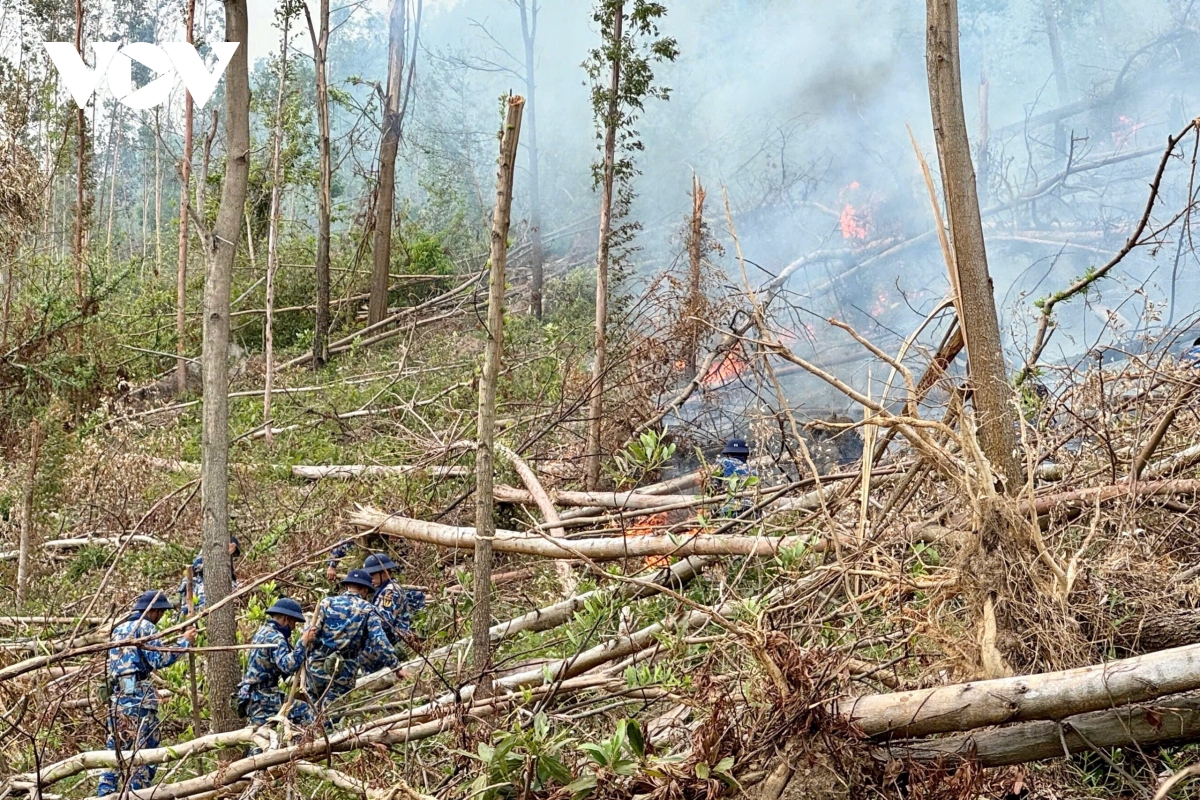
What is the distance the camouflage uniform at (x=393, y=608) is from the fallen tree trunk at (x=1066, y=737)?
3906 millimetres

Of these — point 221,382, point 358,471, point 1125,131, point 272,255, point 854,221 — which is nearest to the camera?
point 221,382

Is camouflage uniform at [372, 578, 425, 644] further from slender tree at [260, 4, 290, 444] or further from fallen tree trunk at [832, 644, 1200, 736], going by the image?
slender tree at [260, 4, 290, 444]

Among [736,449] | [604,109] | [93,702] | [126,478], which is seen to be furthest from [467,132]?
[93,702]

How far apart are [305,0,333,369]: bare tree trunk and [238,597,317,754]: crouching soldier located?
385 inches

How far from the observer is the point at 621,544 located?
5.84 metres

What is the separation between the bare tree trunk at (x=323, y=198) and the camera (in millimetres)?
14953

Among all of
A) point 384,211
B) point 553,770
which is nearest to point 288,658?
point 553,770

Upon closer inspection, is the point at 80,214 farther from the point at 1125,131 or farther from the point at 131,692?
the point at 1125,131

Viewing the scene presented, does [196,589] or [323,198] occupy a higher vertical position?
[323,198]

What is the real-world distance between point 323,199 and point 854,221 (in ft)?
26.7

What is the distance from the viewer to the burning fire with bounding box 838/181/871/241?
50.2 ft

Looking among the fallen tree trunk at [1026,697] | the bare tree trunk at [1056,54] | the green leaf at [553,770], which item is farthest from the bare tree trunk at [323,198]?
the fallen tree trunk at [1026,697]

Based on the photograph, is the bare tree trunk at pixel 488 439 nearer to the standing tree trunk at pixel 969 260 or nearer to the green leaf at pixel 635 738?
the green leaf at pixel 635 738

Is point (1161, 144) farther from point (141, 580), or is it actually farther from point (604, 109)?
point (141, 580)
